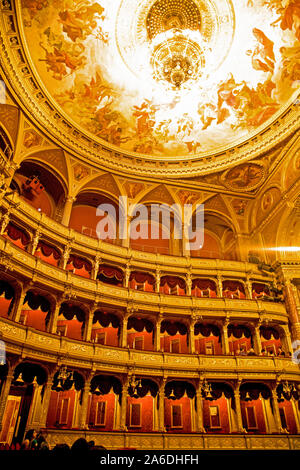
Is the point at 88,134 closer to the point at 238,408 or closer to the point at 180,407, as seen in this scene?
the point at 180,407

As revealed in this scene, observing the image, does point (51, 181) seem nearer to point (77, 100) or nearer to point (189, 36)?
point (77, 100)

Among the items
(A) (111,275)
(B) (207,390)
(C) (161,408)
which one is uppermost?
(A) (111,275)

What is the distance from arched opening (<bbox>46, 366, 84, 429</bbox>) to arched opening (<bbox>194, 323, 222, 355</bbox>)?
656cm

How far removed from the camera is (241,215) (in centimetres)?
2355

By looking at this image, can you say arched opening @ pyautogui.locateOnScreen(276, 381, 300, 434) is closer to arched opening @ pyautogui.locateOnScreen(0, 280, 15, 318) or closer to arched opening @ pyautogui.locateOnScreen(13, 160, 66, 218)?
arched opening @ pyautogui.locateOnScreen(0, 280, 15, 318)

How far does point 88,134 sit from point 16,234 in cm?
828

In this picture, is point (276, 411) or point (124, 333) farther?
point (124, 333)

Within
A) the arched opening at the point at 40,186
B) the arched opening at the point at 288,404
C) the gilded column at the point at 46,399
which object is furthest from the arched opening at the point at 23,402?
the arched opening at the point at 288,404

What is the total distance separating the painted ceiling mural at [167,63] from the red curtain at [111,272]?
8.62 metres

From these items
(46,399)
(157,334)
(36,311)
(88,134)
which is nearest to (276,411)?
A: (157,334)

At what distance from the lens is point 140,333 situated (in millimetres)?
18141

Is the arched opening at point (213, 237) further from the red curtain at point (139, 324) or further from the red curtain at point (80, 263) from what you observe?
the red curtain at point (80, 263)

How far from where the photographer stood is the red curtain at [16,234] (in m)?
15.3

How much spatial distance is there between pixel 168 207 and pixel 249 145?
678 centimetres
